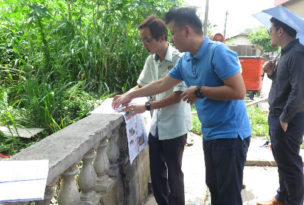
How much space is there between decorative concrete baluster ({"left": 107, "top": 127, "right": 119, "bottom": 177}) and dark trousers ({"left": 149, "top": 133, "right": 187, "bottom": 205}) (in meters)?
0.39

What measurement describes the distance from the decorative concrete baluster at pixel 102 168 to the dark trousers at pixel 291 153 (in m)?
1.65

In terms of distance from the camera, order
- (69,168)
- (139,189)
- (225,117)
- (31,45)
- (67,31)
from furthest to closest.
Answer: (67,31), (31,45), (139,189), (225,117), (69,168)

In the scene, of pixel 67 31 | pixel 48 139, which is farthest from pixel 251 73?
pixel 48 139

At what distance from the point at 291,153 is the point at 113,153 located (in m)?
1.66

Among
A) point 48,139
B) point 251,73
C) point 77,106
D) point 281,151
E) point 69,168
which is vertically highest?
point 48,139

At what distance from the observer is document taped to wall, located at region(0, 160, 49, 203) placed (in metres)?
0.92

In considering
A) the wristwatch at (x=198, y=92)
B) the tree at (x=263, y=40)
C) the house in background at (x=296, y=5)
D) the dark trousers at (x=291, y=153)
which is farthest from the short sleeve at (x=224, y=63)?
the tree at (x=263, y=40)

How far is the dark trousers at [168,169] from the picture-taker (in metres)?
2.32

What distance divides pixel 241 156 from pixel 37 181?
4.36ft

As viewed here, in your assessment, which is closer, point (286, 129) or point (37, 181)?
point (37, 181)

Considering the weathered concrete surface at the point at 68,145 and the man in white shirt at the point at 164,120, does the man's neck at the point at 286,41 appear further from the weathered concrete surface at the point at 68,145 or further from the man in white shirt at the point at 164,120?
the weathered concrete surface at the point at 68,145

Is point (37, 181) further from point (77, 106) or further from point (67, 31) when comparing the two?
point (67, 31)

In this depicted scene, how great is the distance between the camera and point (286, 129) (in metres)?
2.44

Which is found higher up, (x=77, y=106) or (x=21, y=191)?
(x=21, y=191)
